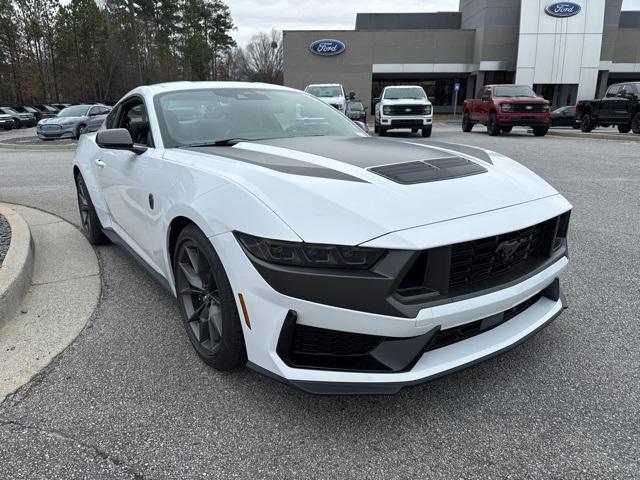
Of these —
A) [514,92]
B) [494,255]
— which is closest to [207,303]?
[494,255]

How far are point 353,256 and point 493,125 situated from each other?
18863 millimetres

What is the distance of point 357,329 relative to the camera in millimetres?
2014

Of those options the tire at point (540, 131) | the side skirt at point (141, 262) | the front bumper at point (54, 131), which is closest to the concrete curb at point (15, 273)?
the side skirt at point (141, 262)

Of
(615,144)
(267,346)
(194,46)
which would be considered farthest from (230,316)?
(194,46)

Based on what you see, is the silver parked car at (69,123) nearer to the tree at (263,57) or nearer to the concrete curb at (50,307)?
the concrete curb at (50,307)

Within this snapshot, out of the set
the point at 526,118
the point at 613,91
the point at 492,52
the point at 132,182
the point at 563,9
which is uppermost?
the point at 563,9

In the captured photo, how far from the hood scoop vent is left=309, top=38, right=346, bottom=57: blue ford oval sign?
40.1 meters

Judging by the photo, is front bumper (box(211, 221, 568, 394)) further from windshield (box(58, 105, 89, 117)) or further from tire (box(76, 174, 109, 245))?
windshield (box(58, 105, 89, 117))

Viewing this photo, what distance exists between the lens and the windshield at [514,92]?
19013 millimetres

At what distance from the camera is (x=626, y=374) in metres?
2.59

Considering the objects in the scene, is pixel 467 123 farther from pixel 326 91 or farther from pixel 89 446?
pixel 89 446

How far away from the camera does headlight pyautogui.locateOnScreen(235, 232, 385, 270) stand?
6.49 feet

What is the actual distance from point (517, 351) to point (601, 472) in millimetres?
922

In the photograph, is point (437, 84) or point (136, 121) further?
point (437, 84)
